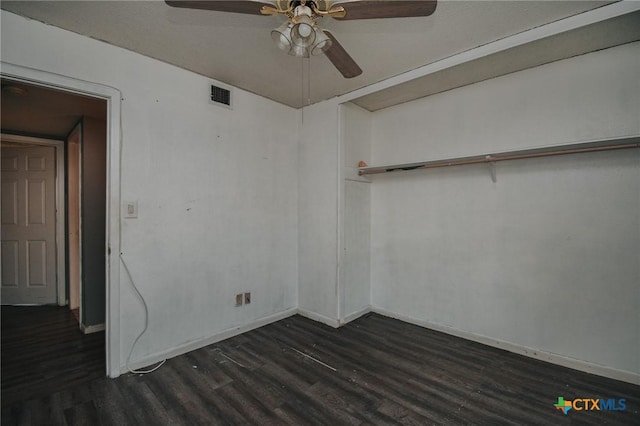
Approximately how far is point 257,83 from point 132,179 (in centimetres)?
149

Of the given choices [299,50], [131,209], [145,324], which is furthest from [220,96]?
[145,324]

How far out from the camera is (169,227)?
8.53 ft

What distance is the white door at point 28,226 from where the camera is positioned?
4047 millimetres

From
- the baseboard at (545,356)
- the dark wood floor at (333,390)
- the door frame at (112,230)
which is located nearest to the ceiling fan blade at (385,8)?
the door frame at (112,230)

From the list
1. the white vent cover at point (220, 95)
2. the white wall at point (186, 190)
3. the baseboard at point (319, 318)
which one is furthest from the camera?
the baseboard at point (319, 318)

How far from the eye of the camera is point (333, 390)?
2.14m

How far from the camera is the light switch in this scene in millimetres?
2361

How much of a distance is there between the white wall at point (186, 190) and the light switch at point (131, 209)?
37 mm

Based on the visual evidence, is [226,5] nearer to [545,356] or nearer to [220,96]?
[220,96]

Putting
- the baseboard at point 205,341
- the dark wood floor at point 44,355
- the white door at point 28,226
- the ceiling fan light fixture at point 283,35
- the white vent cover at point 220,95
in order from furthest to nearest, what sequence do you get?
the white door at point 28,226 → the white vent cover at point 220,95 → the baseboard at point 205,341 → the dark wood floor at point 44,355 → the ceiling fan light fixture at point 283,35

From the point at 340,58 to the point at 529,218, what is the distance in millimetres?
2135

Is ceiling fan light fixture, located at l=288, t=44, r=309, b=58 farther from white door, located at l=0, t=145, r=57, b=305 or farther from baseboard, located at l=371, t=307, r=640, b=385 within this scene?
white door, located at l=0, t=145, r=57, b=305

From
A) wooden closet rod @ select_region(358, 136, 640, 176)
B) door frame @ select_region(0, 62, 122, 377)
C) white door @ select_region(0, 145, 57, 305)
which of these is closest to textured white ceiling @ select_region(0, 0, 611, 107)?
door frame @ select_region(0, 62, 122, 377)

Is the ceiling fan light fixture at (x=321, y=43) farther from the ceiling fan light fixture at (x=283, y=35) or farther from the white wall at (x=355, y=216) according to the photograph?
the white wall at (x=355, y=216)
